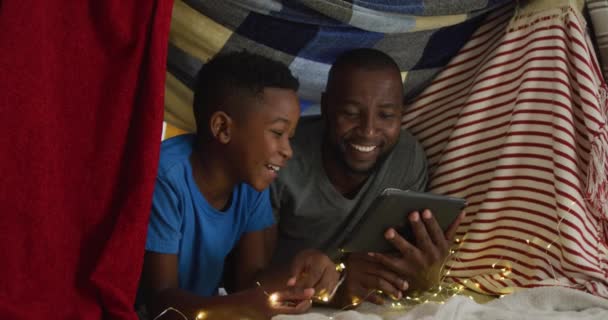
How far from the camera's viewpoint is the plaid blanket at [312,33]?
1.12 meters

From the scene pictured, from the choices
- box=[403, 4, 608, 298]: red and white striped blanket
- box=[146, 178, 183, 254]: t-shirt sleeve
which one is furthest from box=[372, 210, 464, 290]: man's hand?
box=[146, 178, 183, 254]: t-shirt sleeve

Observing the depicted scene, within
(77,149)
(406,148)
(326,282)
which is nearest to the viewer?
(77,149)

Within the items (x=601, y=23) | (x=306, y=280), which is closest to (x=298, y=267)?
(x=306, y=280)

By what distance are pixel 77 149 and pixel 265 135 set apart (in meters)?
0.30

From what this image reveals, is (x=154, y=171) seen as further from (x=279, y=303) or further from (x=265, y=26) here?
(x=265, y=26)

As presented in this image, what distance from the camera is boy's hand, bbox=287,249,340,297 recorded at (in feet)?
3.19

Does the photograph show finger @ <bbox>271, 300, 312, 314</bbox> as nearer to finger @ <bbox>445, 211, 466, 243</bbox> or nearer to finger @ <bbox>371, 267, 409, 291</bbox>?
Result: finger @ <bbox>371, 267, 409, 291</bbox>

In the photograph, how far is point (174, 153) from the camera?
1.07 m

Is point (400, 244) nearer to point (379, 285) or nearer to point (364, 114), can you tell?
point (379, 285)

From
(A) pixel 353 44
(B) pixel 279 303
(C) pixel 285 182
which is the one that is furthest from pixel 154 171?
(A) pixel 353 44

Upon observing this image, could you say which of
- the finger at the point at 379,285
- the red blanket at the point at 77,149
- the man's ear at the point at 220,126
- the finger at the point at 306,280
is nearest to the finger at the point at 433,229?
the finger at the point at 379,285

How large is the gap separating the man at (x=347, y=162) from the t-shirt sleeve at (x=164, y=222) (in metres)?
0.25

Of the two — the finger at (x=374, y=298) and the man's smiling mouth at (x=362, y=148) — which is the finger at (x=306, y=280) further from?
the man's smiling mouth at (x=362, y=148)

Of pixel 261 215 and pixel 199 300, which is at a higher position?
pixel 261 215
